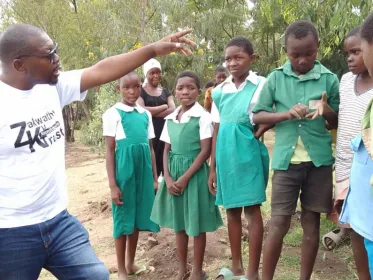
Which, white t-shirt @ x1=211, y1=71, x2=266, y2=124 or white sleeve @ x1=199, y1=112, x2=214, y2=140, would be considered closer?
white t-shirt @ x1=211, y1=71, x2=266, y2=124

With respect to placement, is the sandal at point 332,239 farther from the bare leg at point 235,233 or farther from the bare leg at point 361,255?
the bare leg at point 361,255

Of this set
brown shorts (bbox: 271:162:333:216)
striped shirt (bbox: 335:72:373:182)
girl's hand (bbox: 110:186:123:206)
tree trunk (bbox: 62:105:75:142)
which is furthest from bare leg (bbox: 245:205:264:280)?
tree trunk (bbox: 62:105:75:142)

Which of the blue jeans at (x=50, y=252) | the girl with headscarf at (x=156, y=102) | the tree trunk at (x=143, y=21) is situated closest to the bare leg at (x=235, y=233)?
the blue jeans at (x=50, y=252)

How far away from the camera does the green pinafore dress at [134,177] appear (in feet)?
11.1

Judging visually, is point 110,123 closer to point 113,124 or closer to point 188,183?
point 113,124

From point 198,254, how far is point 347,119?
1441 millimetres

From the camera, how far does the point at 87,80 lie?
238 cm

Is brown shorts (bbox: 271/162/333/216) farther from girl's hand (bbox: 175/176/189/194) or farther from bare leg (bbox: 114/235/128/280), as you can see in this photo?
bare leg (bbox: 114/235/128/280)

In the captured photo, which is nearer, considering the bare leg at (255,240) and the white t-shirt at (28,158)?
the white t-shirt at (28,158)

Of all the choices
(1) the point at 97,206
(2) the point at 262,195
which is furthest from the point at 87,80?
(1) the point at 97,206

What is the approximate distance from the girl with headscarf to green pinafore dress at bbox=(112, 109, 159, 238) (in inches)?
29.6

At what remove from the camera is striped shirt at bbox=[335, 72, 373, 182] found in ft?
8.11

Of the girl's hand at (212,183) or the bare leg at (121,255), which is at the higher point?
the girl's hand at (212,183)

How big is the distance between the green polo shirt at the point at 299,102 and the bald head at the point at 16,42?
4.59ft
